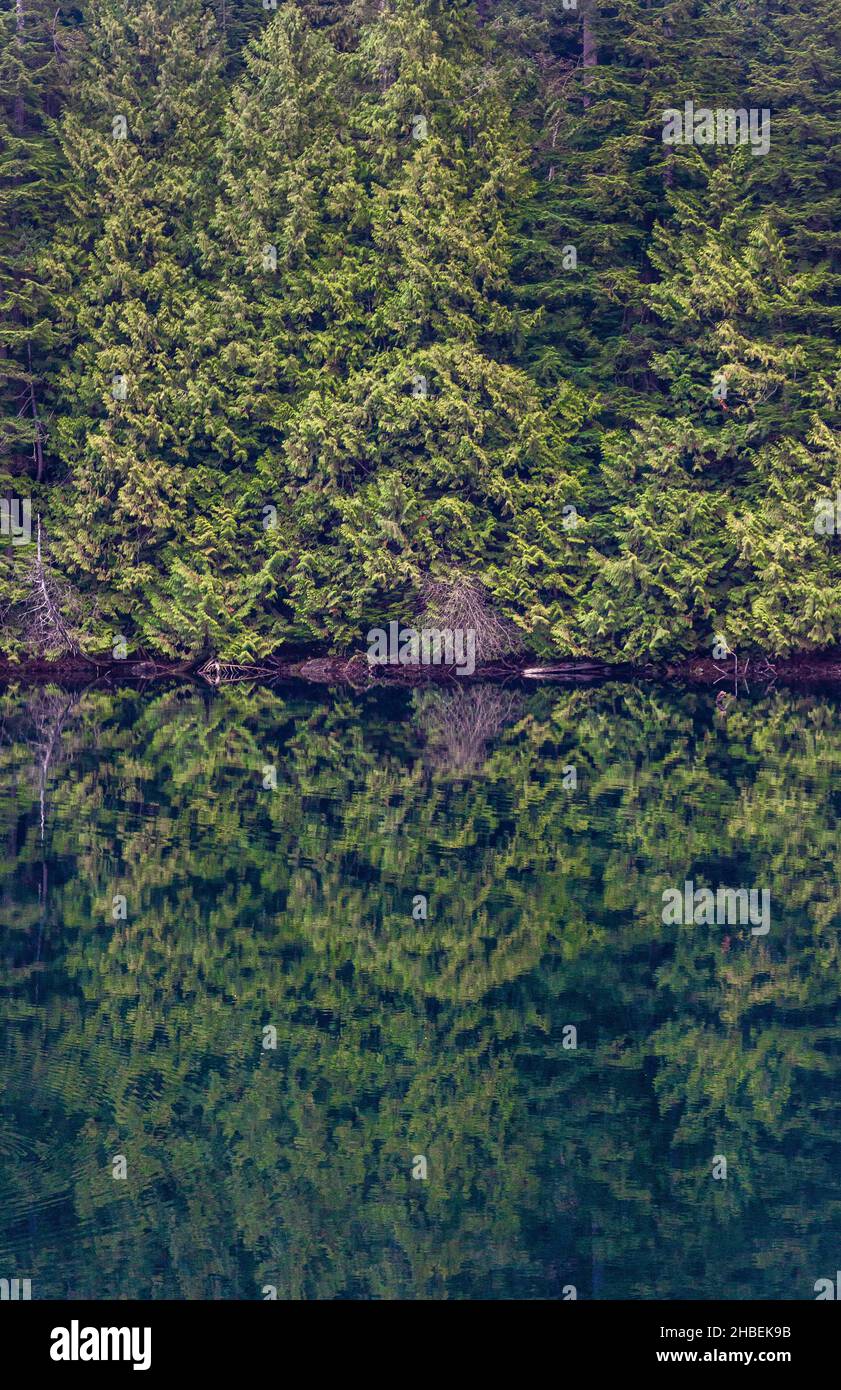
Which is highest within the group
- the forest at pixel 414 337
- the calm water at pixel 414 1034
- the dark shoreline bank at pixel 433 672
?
the forest at pixel 414 337

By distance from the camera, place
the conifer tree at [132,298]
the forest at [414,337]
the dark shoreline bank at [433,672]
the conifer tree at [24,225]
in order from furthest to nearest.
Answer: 1. the conifer tree at [24,225]
2. the conifer tree at [132,298]
3. the forest at [414,337]
4. the dark shoreline bank at [433,672]

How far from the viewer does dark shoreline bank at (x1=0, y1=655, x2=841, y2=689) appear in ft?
147

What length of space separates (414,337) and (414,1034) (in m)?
33.7

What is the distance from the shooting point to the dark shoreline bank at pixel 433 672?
44.7 meters

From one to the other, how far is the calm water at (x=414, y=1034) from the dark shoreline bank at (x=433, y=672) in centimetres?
1620

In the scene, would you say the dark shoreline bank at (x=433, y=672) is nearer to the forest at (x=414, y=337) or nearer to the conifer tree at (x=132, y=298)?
the forest at (x=414, y=337)

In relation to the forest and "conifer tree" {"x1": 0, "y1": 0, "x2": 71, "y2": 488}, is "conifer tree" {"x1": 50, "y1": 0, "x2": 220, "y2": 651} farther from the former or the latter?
"conifer tree" {"x1": 0, "y1": 0, "x2": 71, "y2": 488}

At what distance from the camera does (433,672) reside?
150 ft

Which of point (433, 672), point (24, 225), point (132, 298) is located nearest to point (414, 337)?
point (132, 298)

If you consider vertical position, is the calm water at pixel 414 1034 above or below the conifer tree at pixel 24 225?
below

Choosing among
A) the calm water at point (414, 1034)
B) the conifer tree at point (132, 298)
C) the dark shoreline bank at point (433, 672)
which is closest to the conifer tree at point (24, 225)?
the conifer tree at point (132, 298)

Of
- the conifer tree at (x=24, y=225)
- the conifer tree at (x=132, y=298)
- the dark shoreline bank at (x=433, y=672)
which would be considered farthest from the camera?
the conifer tree at (x=24, y=225)

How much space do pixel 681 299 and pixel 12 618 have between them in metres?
17.7

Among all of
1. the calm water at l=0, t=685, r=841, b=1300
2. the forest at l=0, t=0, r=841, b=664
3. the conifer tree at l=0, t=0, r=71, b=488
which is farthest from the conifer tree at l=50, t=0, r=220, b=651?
the calm water at l=0, t=685, r=841, b=1300
